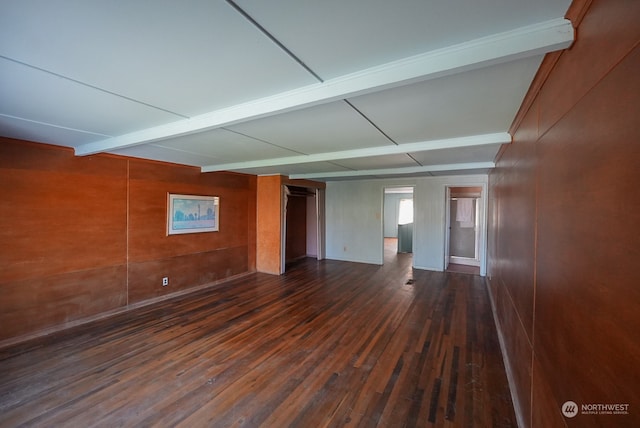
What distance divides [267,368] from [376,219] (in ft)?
16.8

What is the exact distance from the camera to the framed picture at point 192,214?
14.3 ft

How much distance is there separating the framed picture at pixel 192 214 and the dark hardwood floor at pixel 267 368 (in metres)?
1.24

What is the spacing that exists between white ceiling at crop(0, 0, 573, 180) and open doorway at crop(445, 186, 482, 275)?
521cm

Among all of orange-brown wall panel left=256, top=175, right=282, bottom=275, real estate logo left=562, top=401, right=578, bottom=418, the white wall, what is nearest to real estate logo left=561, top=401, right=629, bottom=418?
real estate logo left=562, top=401, right=578, bottom=418

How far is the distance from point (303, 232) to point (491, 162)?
523 cm

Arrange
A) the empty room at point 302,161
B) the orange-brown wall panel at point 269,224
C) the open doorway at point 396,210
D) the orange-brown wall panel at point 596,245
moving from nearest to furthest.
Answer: the orange-brown wall panel at point 596,245 → the empty room at point 302,161 → the orange-brown wall panel at point 269,224 → the open doorway at point 396,210

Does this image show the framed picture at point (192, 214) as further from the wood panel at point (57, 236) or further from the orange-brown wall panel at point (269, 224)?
the orange-brown wall panel at point (269, 224)

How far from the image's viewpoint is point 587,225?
0.95 metres

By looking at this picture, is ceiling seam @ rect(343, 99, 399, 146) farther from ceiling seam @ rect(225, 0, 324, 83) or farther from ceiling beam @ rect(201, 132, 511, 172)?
ceiling seam @ rect(225, 0, 324, 83)

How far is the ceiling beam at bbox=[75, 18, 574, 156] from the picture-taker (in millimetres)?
1086

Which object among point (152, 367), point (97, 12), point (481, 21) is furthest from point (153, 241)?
point (481, 21)

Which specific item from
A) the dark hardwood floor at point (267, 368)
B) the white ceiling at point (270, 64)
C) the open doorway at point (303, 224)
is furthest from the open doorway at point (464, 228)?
the white ceiling at point (270, 64)

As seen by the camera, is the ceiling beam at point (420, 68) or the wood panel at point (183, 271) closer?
the ceiling beam at point (420, 68)

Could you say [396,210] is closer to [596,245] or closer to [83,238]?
[83,238]
